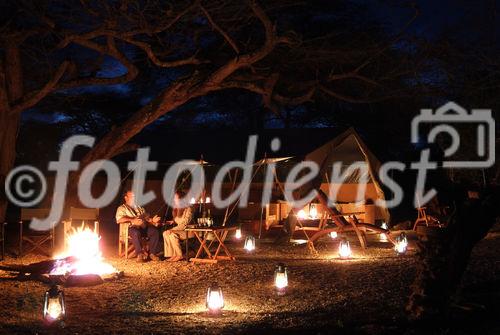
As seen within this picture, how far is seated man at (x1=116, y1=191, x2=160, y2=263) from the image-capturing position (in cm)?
883

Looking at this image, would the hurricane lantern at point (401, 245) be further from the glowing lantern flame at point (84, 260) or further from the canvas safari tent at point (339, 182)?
the glowing lantern flame at point (84, 260)

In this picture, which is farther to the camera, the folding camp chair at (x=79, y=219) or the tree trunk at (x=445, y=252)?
the folding camp chair at (x=79, y=219)

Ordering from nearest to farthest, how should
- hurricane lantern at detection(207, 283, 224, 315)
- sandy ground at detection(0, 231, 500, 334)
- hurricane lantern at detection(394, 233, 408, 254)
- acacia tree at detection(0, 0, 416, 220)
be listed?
sandy ground at detection(0, 231, 500, 334) < hurricane lantern at detection(207, 283, 224, 315) < acacia tree at detection(0, 0, 416, 220) < hurricane lantern at detection(394, 233, 408, 254)

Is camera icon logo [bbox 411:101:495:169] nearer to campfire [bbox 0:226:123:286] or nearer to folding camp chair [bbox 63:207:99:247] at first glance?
folding camp chair [bbox 63:207:99:247]

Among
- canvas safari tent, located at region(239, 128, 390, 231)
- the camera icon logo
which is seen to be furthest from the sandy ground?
canvas safari tent, located at region(239, 128, 390, 231)

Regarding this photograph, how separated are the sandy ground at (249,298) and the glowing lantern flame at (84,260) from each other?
1.05 feet

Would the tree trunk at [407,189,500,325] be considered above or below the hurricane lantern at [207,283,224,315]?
above

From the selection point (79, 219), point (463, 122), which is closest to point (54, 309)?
point (79, 219)

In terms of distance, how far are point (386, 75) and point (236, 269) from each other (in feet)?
13.3

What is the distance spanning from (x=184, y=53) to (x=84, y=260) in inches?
154

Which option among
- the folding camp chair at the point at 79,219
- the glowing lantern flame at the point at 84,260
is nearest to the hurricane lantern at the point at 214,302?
the glowing lantern flame at the point at 84,260

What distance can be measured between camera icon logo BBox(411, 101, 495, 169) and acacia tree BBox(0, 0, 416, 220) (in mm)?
2462

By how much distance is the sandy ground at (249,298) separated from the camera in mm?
4727

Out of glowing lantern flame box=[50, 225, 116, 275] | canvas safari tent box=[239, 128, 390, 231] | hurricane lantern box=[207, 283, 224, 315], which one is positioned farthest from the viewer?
canvas safari tent box=[239, 128, 390, 231]
